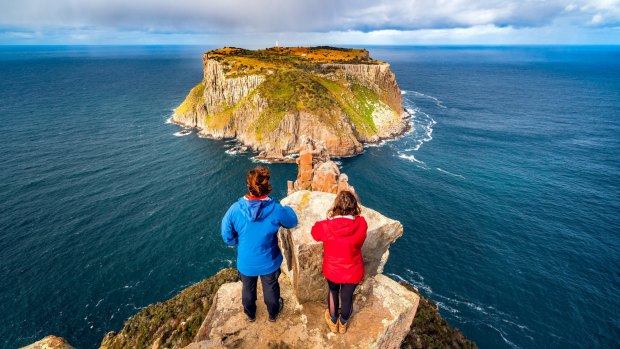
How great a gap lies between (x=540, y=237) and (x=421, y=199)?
2128 centimetres

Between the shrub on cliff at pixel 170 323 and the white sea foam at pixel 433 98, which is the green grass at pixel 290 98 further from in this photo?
the shrub on cliff at pixel 170 323

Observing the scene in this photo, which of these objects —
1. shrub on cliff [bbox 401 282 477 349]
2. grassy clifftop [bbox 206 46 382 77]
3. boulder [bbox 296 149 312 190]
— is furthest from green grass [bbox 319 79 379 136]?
shrub on cliff [bbox 401 282 477 349]

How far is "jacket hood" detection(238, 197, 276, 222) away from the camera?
325 inches

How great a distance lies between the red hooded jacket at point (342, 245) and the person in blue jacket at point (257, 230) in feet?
3.36

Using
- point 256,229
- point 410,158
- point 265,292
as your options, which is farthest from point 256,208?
point 410,158

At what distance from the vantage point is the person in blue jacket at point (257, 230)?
8258 mm

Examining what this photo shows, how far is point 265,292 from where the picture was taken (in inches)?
368

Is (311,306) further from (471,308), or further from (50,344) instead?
(471,308)

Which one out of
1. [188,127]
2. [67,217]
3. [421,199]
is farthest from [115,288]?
[188,127]

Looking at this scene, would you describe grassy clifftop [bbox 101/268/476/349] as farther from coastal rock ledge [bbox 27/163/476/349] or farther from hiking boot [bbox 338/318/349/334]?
hiking boot [bbox 338/318/349/334]

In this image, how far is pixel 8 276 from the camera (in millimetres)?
44000

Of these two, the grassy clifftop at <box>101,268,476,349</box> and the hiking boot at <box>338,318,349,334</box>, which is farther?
the grassy clifftop at <box>101,268,476,349</box>

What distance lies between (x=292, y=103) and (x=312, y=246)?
96.7 meters

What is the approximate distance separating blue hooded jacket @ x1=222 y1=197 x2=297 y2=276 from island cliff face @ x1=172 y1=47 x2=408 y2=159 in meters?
82.0
